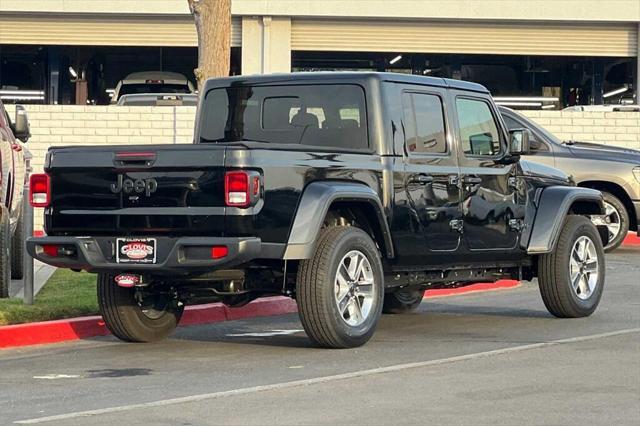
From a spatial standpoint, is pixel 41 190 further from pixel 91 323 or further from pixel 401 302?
pixel 401 302

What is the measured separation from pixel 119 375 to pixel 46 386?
1.86ft

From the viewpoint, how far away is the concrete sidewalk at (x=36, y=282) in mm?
13973

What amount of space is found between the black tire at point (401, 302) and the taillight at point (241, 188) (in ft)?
11.7

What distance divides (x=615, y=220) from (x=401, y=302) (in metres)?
7.06

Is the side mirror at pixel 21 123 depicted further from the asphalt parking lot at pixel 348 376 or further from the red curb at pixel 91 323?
the asphalt parking lot at pixel 348 376

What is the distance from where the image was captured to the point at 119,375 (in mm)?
9227

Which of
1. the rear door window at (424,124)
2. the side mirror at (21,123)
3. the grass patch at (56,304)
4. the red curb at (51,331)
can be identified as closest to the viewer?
the red curb at (51,331)

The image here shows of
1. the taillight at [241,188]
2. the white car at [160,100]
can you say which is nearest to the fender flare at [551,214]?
the taillight at [241,188]

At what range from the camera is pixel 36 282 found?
14.7 m

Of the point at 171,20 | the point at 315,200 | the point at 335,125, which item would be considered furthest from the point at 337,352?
the point at 171,20

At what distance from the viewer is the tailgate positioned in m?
9.62

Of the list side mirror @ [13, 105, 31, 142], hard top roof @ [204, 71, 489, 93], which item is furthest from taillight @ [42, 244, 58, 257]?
side mirror @ [13, 105, 31, 142]

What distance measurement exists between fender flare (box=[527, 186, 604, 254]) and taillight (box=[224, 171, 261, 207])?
324 centimetres

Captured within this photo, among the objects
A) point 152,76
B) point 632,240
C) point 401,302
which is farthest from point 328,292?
point 152,76
